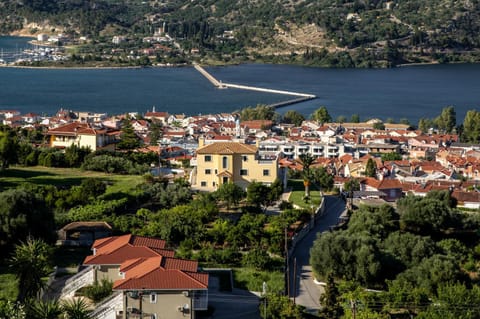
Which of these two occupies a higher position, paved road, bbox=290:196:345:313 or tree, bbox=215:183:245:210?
tree, bbox=215:183:245:210

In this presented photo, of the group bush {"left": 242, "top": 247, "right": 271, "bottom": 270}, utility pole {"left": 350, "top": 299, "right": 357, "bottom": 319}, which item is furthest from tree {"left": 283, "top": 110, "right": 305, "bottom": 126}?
utility pole {"left": 350, "top": 299, "right": 357, "bottom": 319}

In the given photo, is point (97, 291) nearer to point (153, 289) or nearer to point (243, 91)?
point (153, 289)

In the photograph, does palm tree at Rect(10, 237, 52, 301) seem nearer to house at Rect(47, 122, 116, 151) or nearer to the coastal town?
the coastal town

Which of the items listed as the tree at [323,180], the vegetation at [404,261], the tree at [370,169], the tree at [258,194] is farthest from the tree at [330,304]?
the tree at [370,169]

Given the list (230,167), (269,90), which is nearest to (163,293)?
(230,167)

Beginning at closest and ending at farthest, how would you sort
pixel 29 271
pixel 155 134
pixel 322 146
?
pixel 29 271 < pixel 322 146 < pixel 155 134
